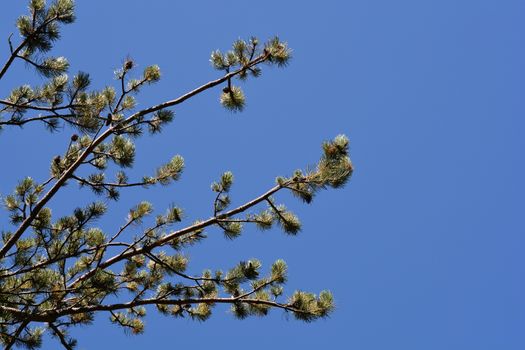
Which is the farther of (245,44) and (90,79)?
(245,44)

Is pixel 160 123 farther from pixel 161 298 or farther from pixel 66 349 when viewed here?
pixel 66 349

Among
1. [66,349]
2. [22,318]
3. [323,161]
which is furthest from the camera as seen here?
[66,349]

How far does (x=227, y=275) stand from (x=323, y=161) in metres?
1.59

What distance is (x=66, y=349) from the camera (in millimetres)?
5539

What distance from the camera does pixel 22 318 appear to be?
4.84 m

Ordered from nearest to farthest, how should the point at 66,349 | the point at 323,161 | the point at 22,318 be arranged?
the point at 22,318 < the point at 323,161 < the point at 66,349

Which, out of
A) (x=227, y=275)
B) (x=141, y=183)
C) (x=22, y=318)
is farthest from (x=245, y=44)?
(x=22, y=318)

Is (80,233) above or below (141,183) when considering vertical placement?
below

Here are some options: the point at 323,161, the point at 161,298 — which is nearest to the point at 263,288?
the point at 161,298

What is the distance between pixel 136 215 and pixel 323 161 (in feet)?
6.90

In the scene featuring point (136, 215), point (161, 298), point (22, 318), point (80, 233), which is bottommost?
point (22, 318)

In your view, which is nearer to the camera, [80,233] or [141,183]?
[80,233]

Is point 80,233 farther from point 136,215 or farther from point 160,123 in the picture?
point 160,123

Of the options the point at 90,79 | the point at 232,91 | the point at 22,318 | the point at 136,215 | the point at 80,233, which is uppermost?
the point at 232,91
